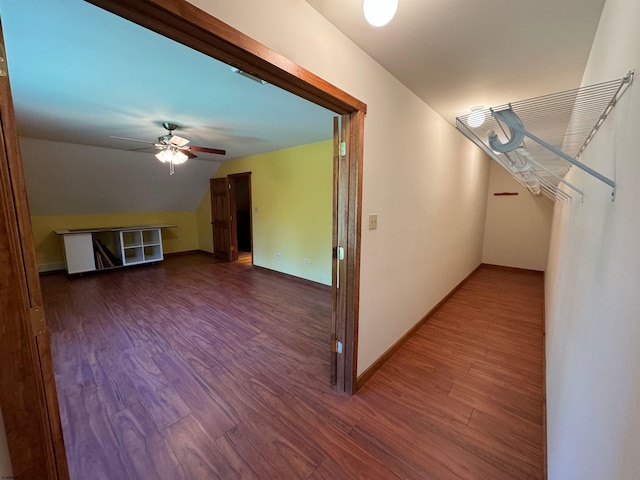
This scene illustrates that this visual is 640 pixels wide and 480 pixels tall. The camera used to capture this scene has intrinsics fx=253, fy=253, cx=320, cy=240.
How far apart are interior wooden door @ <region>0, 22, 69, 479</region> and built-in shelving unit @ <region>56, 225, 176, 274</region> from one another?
17.6 feet

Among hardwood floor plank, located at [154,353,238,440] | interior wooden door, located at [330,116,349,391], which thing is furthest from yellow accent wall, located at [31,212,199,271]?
interior wooden door, located at [330,116,349,391]

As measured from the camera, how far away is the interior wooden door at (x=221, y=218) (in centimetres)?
577

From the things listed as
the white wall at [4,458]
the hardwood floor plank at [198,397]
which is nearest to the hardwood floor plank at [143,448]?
the hardwood floor plank at [198,397]

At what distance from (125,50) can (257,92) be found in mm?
933

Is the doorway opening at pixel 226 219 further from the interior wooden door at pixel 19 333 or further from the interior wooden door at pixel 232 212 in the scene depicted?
the interior wooden door at pixel 19 333

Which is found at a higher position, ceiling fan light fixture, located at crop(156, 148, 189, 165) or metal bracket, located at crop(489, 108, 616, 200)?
ceiling fan light fixture, located at crop(156, 148, 189, 165)

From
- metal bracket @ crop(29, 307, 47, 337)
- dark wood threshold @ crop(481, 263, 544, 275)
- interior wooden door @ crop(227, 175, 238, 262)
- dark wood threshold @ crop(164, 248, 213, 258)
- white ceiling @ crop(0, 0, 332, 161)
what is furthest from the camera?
dark wood threshold @ crop(164, 248, 213, 258)

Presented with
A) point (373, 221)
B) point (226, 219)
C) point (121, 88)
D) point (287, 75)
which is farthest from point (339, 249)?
point (226, 219)

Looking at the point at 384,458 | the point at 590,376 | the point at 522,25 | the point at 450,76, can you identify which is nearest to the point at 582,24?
the point at 522,25

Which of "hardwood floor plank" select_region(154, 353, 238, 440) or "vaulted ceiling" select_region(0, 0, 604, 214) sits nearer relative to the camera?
"vaulted ceiling" select_region(0, 0, 604, 214)

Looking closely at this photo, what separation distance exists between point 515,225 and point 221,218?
6327 millimetres

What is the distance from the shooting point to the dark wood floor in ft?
4.53

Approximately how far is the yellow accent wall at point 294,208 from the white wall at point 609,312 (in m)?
3.04

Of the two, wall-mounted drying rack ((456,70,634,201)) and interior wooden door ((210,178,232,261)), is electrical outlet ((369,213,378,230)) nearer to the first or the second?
wall-mounted drying rack ((456,70,634,201))
